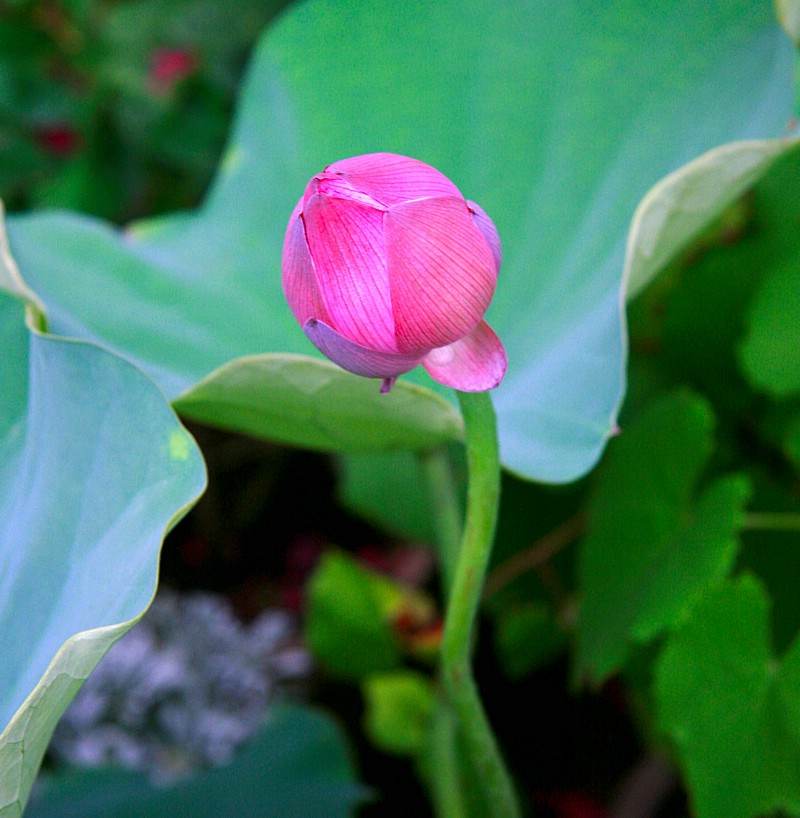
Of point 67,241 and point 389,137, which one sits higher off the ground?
point 389,137

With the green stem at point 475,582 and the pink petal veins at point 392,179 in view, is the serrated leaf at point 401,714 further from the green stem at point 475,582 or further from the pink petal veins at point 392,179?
the pink petal veins at point 392,179

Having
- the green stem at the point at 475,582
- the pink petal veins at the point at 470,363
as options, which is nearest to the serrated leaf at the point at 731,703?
the green stem at the point at 475,582

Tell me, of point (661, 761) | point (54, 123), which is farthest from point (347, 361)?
point (54, 123)

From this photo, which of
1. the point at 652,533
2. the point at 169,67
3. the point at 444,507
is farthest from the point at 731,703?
the point at 169,67

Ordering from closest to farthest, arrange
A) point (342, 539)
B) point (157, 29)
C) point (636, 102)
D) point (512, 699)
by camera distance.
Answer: point (636, 102) → point (512, 699) → point (157, 29) → point (342, 539)

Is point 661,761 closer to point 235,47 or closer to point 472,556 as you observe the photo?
point 472,556

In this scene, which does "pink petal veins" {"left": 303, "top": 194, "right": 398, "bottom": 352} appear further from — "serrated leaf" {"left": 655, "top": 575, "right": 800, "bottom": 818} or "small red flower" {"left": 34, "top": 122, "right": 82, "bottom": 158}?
"small red flower" {"left": 34, "top": 122, "right": 82, "bottom": 158}
